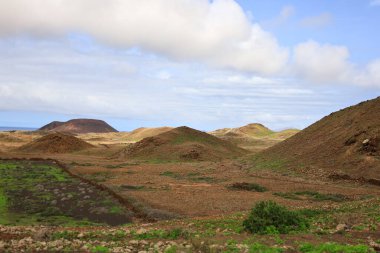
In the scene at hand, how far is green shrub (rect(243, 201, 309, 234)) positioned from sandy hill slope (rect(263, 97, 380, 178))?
2135 centimetres

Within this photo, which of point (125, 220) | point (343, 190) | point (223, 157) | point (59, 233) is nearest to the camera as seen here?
point (59, 233)

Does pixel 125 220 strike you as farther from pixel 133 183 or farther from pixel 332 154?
pixel 332 154

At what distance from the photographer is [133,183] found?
1312 inches

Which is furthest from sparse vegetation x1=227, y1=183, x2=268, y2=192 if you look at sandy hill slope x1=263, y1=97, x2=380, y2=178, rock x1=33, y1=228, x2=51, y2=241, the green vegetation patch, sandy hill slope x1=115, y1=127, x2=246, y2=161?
sandy hill slope x1=115, y1=127, x2=246, y2=161

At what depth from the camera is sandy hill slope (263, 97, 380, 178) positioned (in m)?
37.2

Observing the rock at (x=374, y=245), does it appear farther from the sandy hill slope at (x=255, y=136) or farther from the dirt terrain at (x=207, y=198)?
the sandy hill slope at (x=255, y=136)

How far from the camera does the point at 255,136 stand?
13000cm

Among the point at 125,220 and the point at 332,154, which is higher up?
the point at 332,154

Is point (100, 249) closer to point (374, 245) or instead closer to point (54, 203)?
point (374, 245)

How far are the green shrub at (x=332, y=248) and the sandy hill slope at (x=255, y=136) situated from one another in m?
78.2

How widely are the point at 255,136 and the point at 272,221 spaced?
382 ft

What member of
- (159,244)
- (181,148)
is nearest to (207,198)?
(159,244)

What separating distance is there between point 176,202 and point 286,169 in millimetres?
20273

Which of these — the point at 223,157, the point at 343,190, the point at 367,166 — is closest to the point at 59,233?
the point at 343,190
